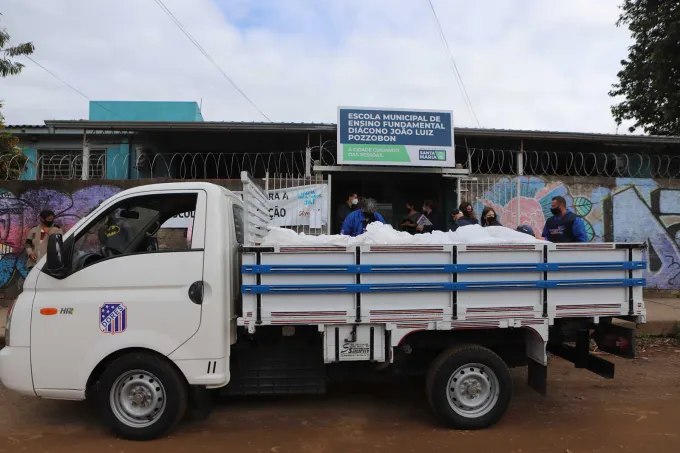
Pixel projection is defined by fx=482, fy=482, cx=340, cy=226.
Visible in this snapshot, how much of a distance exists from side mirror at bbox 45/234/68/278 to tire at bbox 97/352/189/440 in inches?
32.7

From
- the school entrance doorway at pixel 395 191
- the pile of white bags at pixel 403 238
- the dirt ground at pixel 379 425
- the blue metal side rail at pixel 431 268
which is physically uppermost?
the school entrance doorway at pixel 395 191

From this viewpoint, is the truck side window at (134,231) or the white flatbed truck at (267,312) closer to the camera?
the white flatbed truck at (267,312)

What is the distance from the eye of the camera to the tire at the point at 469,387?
3.97 metres

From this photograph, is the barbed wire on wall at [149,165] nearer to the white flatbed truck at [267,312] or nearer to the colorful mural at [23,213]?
the colorful mural at [23,213]

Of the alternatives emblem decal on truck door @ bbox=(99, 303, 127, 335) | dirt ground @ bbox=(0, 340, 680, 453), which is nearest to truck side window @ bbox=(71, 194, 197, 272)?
emblem decal on truck door @ bbox=(99, 303, 127, 335)

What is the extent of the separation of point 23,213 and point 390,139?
6752 mm

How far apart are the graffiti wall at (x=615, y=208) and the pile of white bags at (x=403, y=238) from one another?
5.14 m

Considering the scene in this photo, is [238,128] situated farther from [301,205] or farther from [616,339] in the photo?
[616,339]

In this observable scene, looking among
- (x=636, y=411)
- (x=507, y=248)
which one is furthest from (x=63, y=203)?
(x=636, y=411)

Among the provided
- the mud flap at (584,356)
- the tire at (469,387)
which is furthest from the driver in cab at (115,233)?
the mud flap at (584,356)

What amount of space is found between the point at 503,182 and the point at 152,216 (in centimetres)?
695

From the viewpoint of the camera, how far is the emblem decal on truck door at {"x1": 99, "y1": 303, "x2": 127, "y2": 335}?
370 centimetres

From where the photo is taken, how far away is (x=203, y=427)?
13.4 ft

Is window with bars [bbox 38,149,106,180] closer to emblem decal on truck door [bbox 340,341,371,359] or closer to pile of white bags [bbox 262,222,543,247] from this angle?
pile of white bags [bbox 262,222,543,247]
